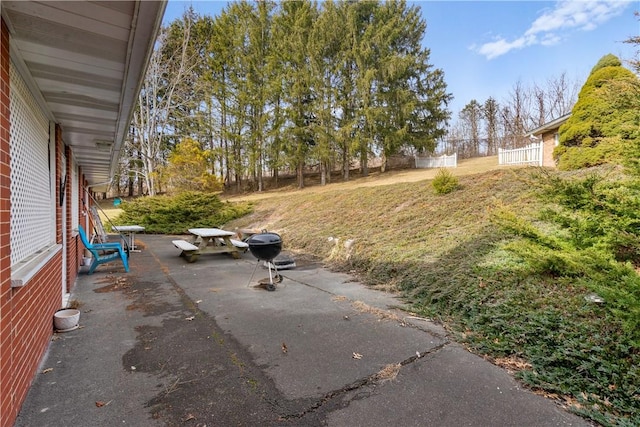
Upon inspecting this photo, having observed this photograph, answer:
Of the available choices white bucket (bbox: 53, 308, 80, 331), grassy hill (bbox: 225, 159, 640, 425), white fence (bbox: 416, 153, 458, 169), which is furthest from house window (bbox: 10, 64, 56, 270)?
white fence (bbox: 416, 153, 458, 169)

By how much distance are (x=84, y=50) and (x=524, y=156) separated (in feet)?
58.5

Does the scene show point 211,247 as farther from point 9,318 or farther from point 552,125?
point 552,125

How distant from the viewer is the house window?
262 cm

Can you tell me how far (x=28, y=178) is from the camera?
3158 mm

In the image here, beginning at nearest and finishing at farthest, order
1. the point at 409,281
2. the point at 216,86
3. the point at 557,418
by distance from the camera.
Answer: the point at 557,418 < the point at 409,281 < the point at 216,86

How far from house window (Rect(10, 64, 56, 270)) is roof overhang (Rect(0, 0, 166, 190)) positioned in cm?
19

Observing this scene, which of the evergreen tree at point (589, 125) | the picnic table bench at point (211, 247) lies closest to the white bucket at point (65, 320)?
the picnic table bench at point (211, 247)

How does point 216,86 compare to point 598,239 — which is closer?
point 598,239

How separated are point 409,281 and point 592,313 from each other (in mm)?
2403

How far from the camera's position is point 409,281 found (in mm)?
5168

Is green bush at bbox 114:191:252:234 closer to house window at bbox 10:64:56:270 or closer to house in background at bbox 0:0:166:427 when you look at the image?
house in background at bbox 0:0:166:427

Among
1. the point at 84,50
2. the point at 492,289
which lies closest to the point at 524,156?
the point at 492,289

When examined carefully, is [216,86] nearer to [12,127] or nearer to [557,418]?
[12,127]

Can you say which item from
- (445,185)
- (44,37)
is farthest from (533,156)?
(44,37)
